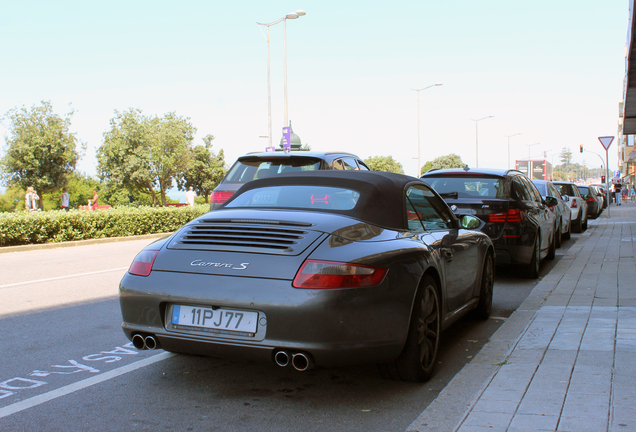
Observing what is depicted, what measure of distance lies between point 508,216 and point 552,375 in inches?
177

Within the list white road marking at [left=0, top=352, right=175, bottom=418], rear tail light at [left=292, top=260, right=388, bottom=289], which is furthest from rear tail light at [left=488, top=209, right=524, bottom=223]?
rear tail light at [left=292, top=260, right=388, bottom=289]

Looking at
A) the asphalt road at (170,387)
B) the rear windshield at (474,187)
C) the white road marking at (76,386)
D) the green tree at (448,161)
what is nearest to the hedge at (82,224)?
the asphalt road at (170,387)

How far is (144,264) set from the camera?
3621 millimetres

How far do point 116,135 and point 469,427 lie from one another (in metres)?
55.6

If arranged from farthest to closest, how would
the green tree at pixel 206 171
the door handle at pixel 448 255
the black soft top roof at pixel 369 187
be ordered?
Answer: the green tree at pixel 206 171 → the door handle at pixel 448 255 → the black soft top roof at pixel 369 187

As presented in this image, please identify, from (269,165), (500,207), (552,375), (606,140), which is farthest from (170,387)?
(606,140)

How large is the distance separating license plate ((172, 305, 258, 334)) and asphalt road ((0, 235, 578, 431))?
464 millimetres

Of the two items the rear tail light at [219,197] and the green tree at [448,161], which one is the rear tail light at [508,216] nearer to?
the rear tail light at [219,197]

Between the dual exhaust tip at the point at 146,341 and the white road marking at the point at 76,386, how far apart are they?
53 cm

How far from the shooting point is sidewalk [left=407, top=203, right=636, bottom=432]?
3.00 m

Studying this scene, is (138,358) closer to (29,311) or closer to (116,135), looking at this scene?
(29,311)

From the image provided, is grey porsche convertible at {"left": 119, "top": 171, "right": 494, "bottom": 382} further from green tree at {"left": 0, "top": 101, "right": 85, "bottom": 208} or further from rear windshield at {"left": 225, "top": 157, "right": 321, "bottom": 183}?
green tree at {"left": 0, "top": 101, "right": 85, "bottom": 208}

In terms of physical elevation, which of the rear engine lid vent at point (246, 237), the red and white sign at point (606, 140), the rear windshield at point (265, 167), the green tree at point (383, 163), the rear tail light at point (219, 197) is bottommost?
the rear engine lid vent at point (246, 237)

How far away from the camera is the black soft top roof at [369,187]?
3916 millimetres
